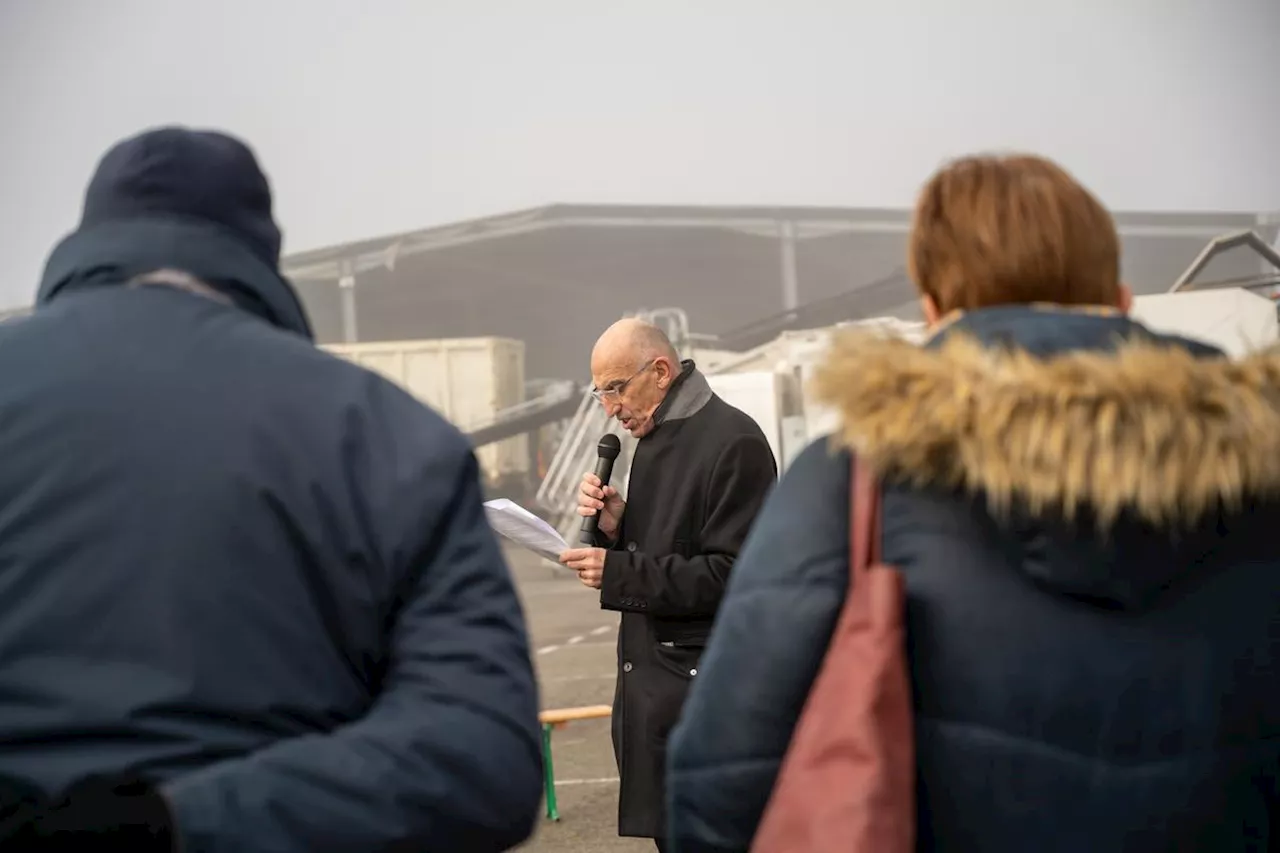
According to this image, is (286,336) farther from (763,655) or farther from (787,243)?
(787,243)

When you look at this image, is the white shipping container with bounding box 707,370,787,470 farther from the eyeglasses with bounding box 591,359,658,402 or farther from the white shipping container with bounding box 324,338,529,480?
the eyeglasses with bounding box 591,359,658,402

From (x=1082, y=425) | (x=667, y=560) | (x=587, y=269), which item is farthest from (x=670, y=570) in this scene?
(x=587, y=269)

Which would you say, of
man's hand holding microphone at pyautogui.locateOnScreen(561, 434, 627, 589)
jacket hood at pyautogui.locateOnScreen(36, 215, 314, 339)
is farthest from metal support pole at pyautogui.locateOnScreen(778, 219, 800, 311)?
jacket hood at pyautogui.locateOnScreen(36, 215, 314, 339)

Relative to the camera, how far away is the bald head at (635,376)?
140 inches

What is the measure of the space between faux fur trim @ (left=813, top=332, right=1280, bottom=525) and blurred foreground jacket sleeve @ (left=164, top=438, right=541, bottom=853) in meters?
0.41

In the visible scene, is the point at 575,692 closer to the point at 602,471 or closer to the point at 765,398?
the point at 765,398

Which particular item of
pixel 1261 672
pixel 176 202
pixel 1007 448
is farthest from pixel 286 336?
pixel 1261 672

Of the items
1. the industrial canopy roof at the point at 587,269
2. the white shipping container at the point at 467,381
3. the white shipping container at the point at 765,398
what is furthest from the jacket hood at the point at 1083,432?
the industrial canopy roof at the point at 587,269

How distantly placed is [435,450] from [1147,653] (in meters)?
0.74

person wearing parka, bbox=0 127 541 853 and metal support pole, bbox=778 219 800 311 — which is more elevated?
person wearing parka, bbox=0 127 541 853

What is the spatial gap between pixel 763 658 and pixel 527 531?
83.8 inches

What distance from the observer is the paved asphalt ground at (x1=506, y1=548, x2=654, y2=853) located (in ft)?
18.2

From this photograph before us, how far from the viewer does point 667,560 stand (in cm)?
317

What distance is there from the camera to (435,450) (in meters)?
1.34
